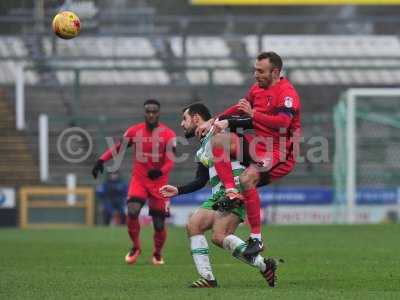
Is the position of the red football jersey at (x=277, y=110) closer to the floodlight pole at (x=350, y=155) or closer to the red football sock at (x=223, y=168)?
the red football sock at (x=223, y=168)

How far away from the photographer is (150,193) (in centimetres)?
1587

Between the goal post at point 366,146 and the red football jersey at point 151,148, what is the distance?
41.1 feet

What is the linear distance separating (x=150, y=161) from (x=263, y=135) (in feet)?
17.5

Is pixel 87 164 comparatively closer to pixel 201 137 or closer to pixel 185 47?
pixel 185 47

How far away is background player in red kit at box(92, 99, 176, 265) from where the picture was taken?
15609mm

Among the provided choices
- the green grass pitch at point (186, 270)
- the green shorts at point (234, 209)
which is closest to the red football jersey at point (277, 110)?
the green shorts at point (234, 209)

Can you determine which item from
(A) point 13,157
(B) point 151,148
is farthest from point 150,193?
(A) point 13,157

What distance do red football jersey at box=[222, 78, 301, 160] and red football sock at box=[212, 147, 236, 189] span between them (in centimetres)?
44

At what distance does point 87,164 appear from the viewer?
33438mm

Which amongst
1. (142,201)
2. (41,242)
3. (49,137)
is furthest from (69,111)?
(142,201)

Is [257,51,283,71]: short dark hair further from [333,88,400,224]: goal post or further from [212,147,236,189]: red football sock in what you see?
[333,88,400,224]: goal post

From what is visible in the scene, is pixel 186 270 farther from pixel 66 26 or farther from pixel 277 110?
pixel 277 110

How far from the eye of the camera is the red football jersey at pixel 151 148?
15734mm

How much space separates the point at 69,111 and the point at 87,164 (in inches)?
90.1
